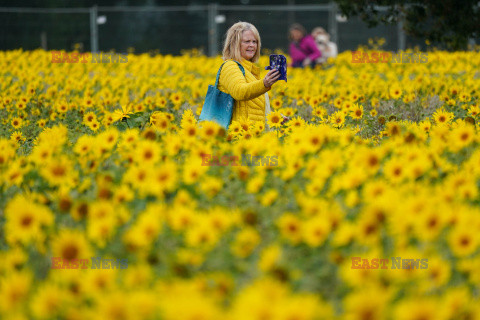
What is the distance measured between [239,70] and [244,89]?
1.09 feet

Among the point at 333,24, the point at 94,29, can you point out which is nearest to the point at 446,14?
the point at 333,24

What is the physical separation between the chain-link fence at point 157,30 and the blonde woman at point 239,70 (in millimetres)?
16834

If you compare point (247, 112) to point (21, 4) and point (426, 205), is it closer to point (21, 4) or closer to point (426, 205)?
point (426, 205)

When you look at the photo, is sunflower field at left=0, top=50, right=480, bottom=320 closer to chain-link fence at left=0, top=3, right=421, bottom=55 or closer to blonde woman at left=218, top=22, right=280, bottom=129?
blonde woman at left=218, top=22, right=280, bottom=129

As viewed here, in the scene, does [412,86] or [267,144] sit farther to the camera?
[412,86]

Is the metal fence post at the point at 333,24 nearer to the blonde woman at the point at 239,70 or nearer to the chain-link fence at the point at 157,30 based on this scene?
the chain-link fence at the point at 157,30

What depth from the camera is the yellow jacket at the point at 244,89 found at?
5.25 meters

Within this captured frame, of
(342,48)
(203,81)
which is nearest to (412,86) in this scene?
(203,81)

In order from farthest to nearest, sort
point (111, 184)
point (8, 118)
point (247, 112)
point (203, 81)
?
1. point (203, 81)
2. point (8, 118)
3. point (247, 112)
4. point (111, 184)

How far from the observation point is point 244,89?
531 cm

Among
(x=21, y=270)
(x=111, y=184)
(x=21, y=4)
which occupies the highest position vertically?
(x=21, y=4)

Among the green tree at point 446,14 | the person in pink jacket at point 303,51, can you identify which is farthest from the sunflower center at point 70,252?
the person in pink jacket at point 303,51

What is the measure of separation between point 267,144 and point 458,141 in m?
0.90

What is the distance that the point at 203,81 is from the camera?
994 centimetres
